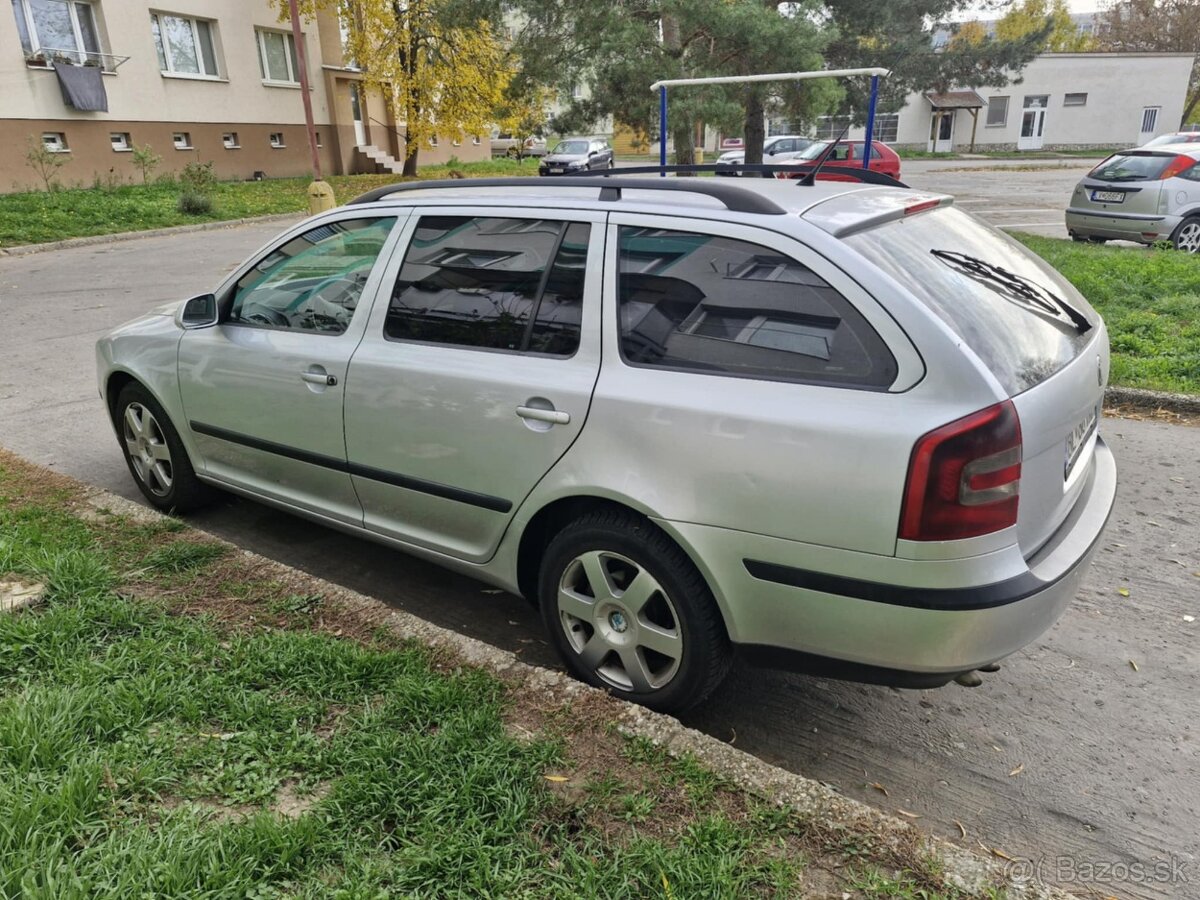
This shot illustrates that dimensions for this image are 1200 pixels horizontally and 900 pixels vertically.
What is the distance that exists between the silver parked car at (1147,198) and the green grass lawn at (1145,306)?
841 millimetres

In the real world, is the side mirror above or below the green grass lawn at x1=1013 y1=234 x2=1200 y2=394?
above

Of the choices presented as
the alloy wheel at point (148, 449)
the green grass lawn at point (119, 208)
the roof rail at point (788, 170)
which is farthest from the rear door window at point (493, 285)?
the green grass lawn at point (119, 208)

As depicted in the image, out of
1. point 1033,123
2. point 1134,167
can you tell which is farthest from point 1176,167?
point 1033,123

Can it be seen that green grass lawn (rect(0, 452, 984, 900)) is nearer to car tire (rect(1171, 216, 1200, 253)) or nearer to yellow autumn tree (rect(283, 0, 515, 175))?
car tire (rect(1171, 216, 1200, 253))

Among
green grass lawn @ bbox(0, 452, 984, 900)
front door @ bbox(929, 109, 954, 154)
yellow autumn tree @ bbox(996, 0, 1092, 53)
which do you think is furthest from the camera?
yellow autumn tree @ bbox(996, 0, 1092, 53)

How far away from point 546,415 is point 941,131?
5641cm

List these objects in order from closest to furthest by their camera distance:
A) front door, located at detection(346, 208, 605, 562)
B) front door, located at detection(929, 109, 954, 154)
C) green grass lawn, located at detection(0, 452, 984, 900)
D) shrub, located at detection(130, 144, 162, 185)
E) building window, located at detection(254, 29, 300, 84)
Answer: green grass lawn, located at detection(0, 452, 984, 900), front door, located at detection(346, 208, 605, 562), shrub, located at detection(130, 144, 162, 185), building window, located at detection(254, 29, 300, 84), front door, located at detection(929, 109, 954, 154)

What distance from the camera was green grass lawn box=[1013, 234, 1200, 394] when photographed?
6535 mm

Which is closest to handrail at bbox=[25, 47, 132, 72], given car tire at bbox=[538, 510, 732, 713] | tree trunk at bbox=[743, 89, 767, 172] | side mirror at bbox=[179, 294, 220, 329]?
tree trunk at bbox=[743, 89, 767, 172]

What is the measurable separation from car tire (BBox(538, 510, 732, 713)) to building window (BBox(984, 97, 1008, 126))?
5567cm

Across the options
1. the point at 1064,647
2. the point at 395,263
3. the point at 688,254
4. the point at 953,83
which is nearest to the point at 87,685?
the point at 395,263

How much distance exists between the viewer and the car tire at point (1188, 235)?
1163cm

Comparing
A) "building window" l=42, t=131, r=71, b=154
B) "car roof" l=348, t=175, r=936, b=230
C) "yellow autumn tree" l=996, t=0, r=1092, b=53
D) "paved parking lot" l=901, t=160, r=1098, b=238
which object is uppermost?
"yellow autumn tree" l=996, t=0, r=1092, b=53

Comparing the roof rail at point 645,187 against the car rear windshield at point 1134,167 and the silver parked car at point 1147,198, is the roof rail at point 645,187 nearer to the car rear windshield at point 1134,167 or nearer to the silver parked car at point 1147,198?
the silver parked car at point 1147,198
